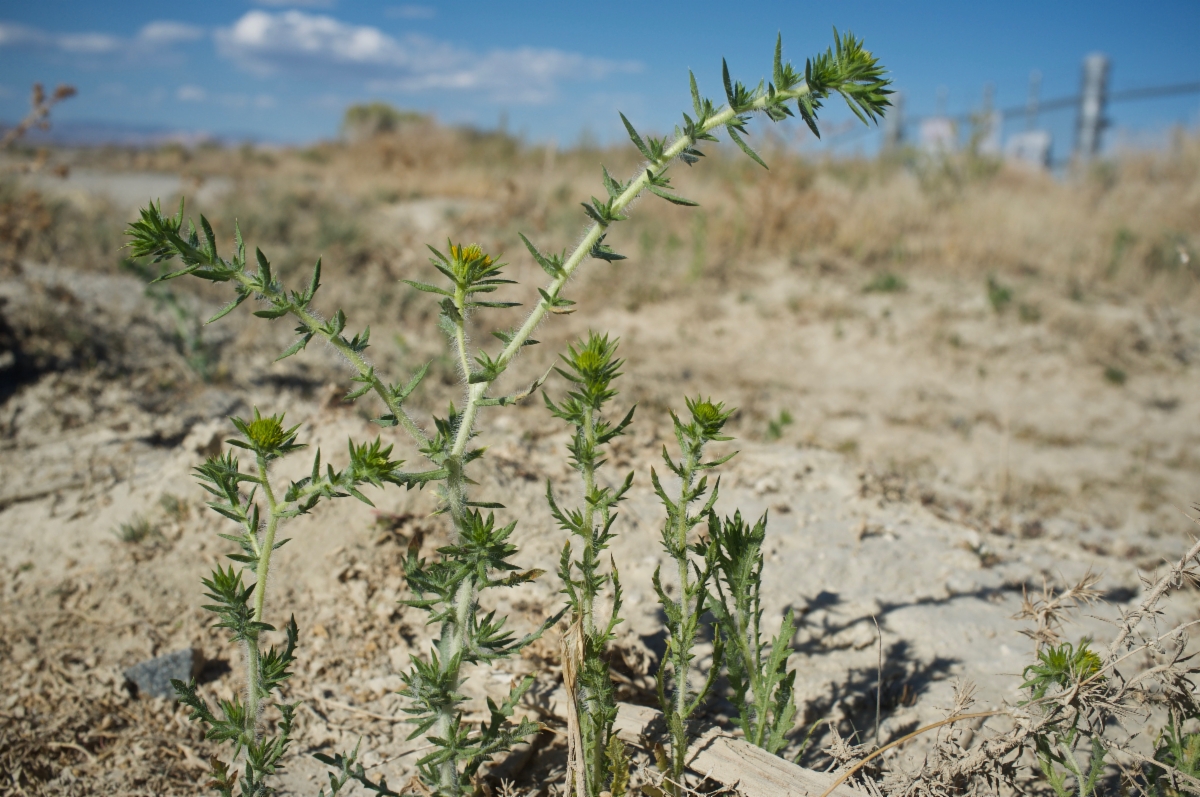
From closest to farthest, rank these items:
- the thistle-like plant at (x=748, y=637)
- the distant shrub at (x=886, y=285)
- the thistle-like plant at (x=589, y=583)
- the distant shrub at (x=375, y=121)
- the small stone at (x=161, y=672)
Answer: the thistle-like plant at (x=589, y=583), the thistle-like plant at (x=748, y=637), the small stone at (x=161, y=672), the distant shrub at (x=886, y=285), the distant shrub at (x=375, y=121)

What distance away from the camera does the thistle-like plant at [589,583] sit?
1.52 meters

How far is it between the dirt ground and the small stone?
0.14 ft

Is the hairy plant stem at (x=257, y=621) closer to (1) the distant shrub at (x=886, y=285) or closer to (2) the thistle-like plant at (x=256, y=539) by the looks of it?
(2) the thistle-like plant at (x=256, y=539)

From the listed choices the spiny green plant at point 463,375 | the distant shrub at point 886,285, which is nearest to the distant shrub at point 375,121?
the distant shrub at point 886,285

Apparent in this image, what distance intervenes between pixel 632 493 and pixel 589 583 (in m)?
1.61

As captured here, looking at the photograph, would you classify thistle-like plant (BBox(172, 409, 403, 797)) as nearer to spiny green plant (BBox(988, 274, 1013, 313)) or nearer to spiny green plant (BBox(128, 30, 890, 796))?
spiny green plant (BBox(128, 30, 890, 796))

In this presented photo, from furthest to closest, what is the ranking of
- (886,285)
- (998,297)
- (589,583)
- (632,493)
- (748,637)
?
(886,285) → (998,297) → (632,493) → (748,637) → (589,583)

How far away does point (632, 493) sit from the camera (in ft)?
10.7

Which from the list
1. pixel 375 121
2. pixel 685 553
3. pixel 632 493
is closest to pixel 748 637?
pixel 685 553

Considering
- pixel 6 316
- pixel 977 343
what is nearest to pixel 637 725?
pixel 6 316

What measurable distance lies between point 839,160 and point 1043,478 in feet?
31.8

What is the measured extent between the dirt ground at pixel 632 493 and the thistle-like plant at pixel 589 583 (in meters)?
0.41

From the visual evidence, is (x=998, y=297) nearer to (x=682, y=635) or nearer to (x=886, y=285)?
(x=886, y=285)

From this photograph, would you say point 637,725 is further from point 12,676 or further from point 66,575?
point 66,575
